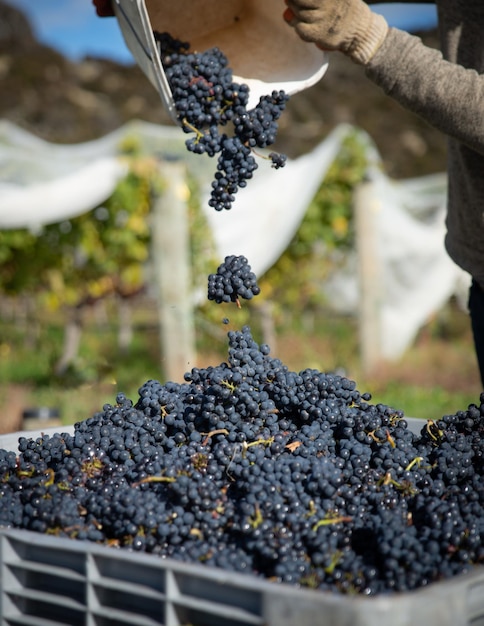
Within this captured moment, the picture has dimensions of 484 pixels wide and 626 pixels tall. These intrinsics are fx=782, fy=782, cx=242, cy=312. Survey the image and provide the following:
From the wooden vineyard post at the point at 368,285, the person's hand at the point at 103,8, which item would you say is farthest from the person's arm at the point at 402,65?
the wooden vineyard post at the point at 368,285

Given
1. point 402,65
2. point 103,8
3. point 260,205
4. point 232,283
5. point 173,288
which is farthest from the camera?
point 260,205

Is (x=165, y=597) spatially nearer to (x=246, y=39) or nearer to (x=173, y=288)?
(x=246, y=39)

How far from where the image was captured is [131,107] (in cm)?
3491

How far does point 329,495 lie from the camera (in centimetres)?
117

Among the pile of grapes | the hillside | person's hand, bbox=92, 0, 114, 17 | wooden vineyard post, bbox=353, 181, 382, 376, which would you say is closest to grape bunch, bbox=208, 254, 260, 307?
the pile of grapes

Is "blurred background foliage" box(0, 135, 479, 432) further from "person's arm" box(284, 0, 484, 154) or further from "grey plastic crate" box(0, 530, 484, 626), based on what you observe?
"grey plastic crate" box(0, 530, 484, 626)

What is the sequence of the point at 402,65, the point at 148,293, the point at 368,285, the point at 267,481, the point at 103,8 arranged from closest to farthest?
1. the point at 267,481
2. the point at 402,65
3. the point at 103,8
4. the point at 368,285
5. the point at 148,293

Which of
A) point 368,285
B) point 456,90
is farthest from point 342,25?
point 368,285

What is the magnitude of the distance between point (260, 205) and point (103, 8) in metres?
3.84

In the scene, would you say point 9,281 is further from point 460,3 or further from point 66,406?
point 460,3

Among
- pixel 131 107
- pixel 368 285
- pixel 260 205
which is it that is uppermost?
pixel 260 205

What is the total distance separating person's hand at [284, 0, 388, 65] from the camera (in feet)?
5.25

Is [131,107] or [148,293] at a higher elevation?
[148,293]

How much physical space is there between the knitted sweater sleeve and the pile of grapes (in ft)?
1.93
